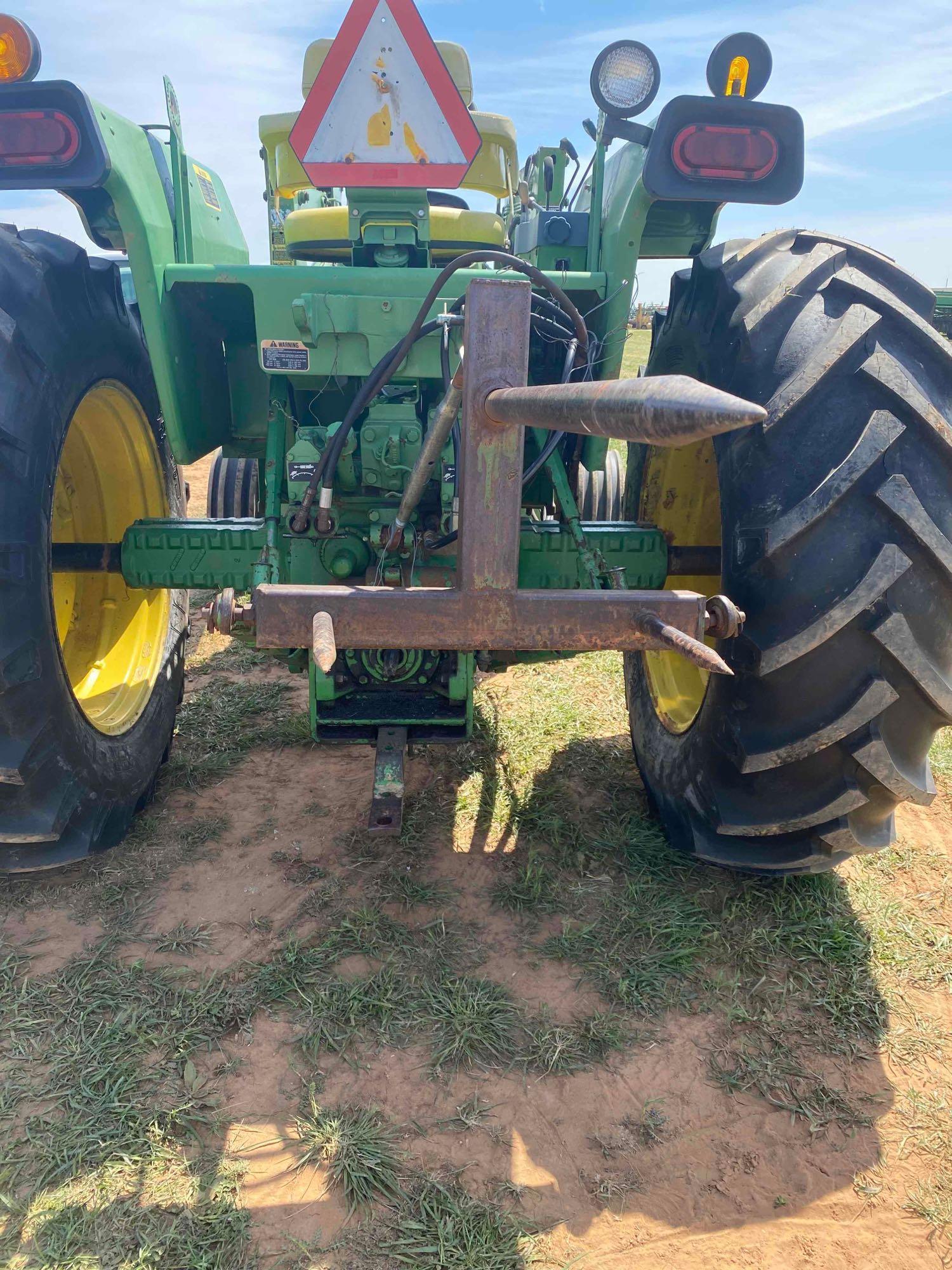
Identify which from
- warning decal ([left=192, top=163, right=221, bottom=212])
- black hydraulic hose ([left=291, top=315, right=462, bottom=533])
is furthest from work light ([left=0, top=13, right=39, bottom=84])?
black hydraulic hose ([left=291, top=315, right=462, bottom=533])

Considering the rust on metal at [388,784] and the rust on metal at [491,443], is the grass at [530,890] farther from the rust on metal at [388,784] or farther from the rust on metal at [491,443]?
the rust on metal at [491,443]

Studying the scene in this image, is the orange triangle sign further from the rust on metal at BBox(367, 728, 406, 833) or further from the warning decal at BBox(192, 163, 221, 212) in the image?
the rust on metal at BBox(367, 728, 406, 833)

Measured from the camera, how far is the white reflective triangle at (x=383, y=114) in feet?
7.84

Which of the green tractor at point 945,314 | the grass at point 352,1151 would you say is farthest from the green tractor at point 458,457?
the green tractor at point 945,314

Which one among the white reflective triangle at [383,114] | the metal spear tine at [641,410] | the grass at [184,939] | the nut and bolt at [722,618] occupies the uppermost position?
the white reflective triangle at [383,114]

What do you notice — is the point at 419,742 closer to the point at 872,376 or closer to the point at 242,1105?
the point at 242,1105

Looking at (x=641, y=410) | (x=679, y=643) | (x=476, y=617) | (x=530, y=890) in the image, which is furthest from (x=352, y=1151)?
(x=641, y=410)

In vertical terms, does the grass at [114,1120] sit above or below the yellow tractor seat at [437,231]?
below

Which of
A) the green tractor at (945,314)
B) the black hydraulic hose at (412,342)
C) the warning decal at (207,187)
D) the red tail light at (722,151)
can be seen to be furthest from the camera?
the green tractor at (945,314)

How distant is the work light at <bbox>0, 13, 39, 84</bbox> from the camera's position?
217 cm

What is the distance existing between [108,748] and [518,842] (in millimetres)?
1322

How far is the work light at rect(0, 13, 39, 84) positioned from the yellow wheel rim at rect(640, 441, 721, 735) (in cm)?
214

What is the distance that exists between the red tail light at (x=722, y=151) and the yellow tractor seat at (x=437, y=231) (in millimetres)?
1291

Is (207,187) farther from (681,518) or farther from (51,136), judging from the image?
(681,518)
